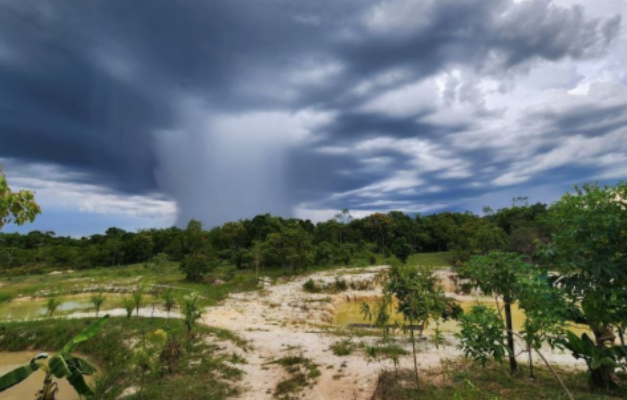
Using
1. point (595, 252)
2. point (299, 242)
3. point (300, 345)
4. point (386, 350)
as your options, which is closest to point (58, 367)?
point (300, 345)

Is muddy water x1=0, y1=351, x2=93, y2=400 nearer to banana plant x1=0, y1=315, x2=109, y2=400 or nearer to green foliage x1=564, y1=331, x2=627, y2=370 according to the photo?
banana plant x1=0, y1=315, x2=109, y2=400

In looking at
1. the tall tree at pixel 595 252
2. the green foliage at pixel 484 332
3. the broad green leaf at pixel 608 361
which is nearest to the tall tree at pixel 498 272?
the tall tree at pixel 595 252

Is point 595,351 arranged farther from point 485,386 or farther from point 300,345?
point 300,345

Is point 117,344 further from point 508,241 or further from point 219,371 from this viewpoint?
point 508,241

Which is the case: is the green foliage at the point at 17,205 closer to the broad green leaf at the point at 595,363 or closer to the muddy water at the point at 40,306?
the broad green leaf at the point at 595,363

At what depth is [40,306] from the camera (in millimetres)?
24656

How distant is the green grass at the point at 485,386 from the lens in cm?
691

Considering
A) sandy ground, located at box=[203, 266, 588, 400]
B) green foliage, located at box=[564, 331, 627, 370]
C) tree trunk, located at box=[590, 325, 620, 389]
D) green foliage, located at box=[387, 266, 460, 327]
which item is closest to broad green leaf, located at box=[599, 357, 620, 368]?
green foliage, located at box=[564, 331, 627, 370]

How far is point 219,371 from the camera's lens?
1023 cm

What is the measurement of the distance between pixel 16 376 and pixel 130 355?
7532 mm

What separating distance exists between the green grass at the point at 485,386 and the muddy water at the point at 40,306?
72.1ft

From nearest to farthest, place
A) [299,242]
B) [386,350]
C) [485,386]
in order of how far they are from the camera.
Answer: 1. [485,386]
2. [386,350]
3. [299,242]

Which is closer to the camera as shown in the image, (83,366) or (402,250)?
(83,366)

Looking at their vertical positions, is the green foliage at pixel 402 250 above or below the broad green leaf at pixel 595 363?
above
